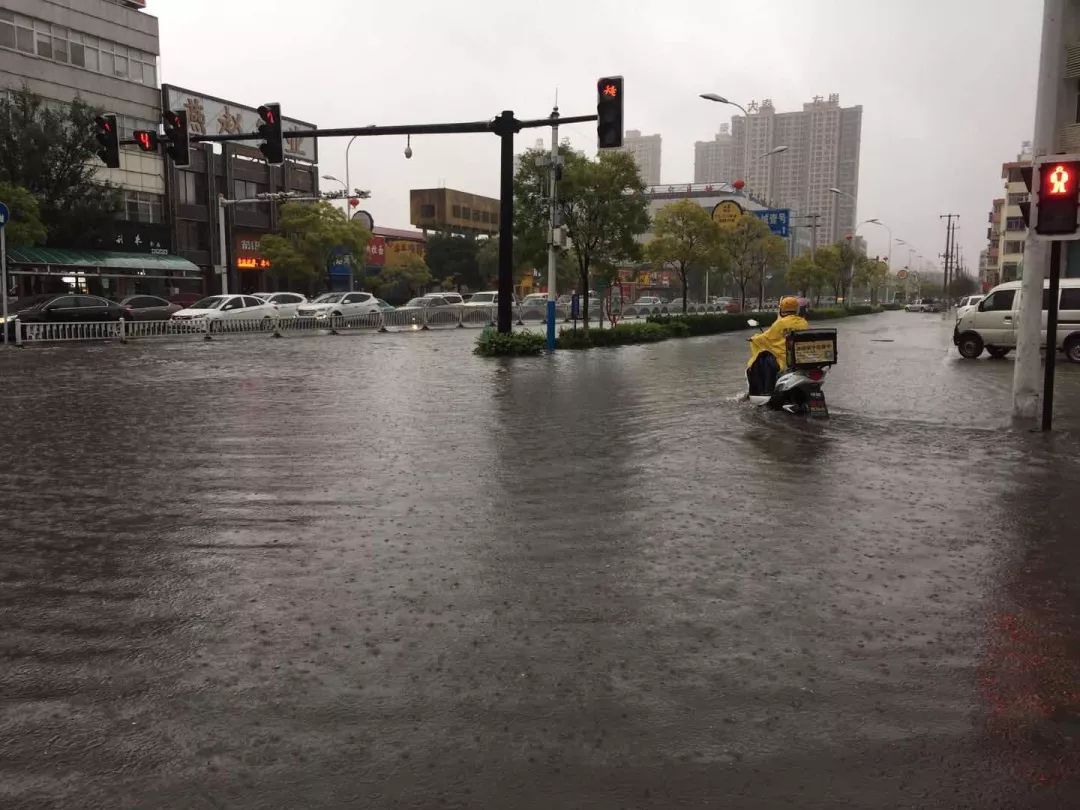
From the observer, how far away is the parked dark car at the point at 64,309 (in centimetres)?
2928

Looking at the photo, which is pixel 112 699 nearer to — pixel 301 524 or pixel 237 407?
pixel 301 524

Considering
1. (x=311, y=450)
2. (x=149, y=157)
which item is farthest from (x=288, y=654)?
(x=149, y=157)

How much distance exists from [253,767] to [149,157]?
53.1 metres

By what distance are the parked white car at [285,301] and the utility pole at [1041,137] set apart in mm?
30864

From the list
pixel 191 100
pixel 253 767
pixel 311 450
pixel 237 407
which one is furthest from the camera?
pixel 191 100

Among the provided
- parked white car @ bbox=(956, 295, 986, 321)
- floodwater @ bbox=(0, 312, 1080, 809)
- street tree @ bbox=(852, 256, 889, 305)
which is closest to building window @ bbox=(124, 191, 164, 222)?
parked white car @ bbox=(956, 295, 986, 321)

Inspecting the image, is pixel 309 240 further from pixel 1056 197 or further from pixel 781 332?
pixel 1056 197

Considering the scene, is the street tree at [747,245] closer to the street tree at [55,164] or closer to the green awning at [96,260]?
the street tree at [55,164]

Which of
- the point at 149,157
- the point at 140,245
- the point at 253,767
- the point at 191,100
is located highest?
the point at 191,100

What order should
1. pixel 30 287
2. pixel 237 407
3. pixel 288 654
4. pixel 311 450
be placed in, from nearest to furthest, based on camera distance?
pixel 288 654, pixel 311 450, pixel 237 407, pixel 30 287

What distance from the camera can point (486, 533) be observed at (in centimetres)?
601

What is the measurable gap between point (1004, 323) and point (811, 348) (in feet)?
44.0

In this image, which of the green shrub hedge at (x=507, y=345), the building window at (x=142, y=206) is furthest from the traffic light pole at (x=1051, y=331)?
the building window at (x=142, y=206)

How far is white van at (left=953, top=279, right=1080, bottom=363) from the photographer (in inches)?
812
